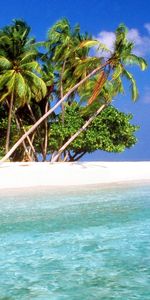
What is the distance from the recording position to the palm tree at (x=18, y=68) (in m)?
25.6

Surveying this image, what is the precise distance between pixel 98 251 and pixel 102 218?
3409 mm

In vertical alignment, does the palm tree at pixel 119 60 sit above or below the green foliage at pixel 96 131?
above

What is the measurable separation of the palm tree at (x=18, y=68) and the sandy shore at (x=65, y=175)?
4.43 meters

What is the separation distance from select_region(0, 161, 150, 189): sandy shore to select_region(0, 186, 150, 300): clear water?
6141 millimetres

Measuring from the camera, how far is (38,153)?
36438 millimetres

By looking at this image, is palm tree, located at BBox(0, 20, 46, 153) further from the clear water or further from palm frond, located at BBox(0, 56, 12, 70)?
the clear water

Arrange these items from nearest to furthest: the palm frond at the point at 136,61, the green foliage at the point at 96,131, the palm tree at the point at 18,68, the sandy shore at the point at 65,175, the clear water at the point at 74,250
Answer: the clear water at the point at 74,250 < the sandy shore at the point at 65,175 < the palm tree at the point at 18,68 < the palm frond at the point at 136,61 < the green foliage at the point at 96,131

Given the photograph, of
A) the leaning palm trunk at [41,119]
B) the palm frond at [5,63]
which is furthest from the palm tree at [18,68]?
the leaning palm trunk at [41,119]

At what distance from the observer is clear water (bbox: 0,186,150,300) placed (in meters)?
5.17

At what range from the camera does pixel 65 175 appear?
73.6 ft

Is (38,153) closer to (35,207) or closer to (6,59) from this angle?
(6,59)

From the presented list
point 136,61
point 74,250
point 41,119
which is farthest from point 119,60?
point 74,250

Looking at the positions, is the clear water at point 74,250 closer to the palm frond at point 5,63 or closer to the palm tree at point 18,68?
the palm tree at point 18,68

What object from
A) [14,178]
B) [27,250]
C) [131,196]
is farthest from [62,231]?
[14,178]
